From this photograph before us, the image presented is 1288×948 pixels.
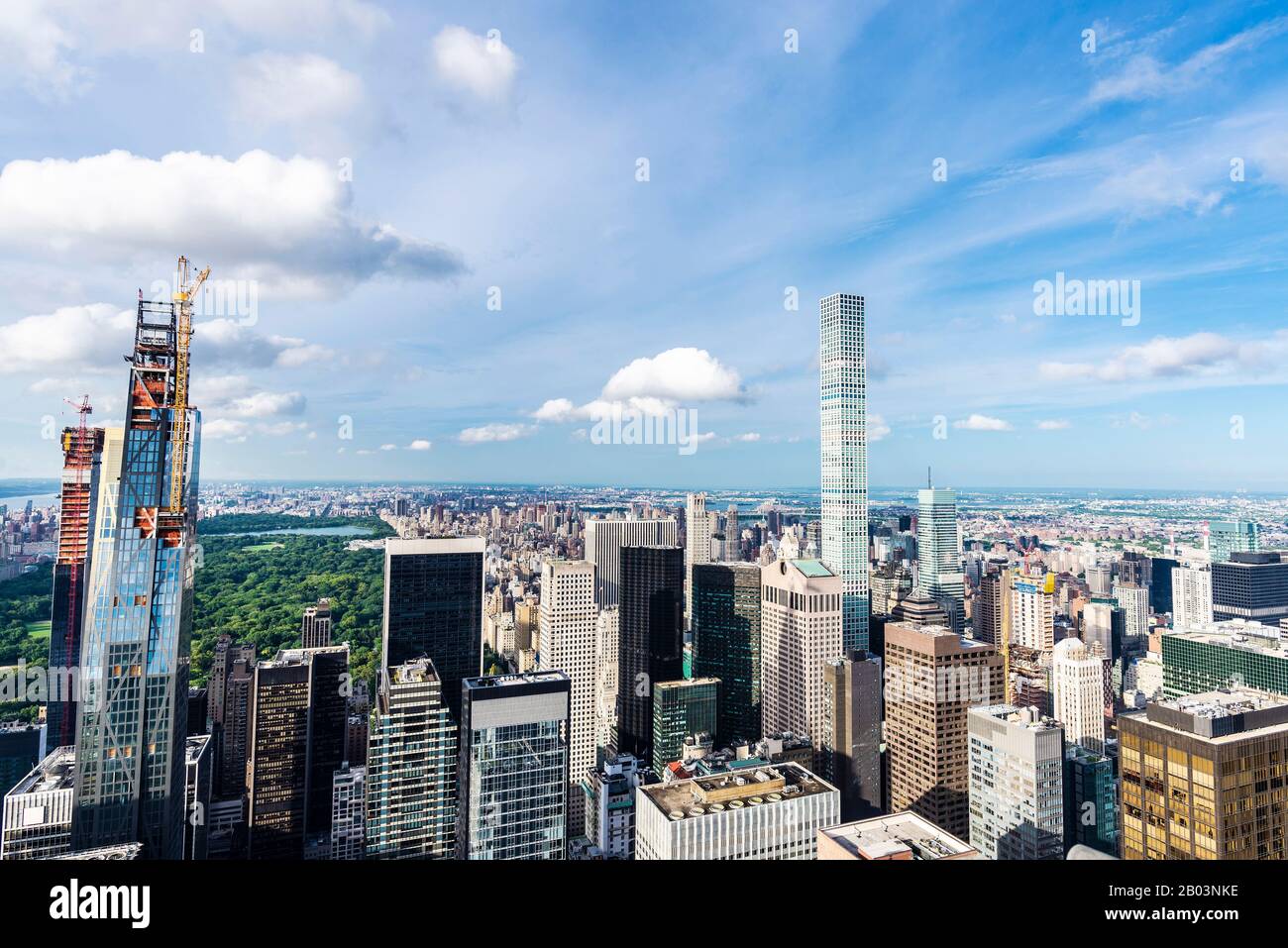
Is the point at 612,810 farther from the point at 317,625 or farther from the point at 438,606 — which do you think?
the point at 317,625

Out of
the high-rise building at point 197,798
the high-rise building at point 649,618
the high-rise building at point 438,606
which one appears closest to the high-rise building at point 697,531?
the high-rise building at point 649,618

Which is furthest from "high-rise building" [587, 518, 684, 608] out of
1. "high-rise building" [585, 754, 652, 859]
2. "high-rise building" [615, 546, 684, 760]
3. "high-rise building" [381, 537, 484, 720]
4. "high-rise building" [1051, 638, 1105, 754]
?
"high-rise building" [1051, 638, 1105, 754]

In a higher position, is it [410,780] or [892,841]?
[892,841]

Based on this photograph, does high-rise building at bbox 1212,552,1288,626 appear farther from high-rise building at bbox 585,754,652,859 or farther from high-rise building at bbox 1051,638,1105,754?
high-rise building at bbox 585,754,652,859

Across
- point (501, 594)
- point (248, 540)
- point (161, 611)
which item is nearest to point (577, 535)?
point (501, 594)

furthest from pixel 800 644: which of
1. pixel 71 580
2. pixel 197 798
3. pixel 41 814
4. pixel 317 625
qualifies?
pixel 71 580
